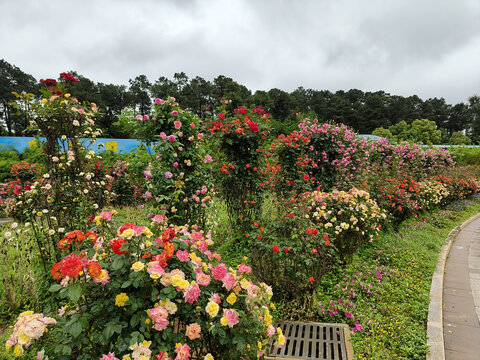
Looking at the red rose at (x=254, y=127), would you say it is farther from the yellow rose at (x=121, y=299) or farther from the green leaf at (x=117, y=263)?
the yellow rose at (x=121, y=299)

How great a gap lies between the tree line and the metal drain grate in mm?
16425

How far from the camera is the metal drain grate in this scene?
198 centimetres

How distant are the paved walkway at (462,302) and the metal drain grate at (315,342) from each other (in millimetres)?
940

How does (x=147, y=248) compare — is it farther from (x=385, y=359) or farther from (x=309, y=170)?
(x=309, y=170)

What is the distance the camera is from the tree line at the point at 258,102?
30.1 m

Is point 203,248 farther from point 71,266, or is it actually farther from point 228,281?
point 71,266

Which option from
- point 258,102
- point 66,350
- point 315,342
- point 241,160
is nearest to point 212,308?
point 66,350

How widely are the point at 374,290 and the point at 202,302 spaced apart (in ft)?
8.43

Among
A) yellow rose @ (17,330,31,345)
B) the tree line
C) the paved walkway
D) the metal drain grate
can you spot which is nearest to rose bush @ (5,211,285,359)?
yellow rose @ (17,330,31,345)

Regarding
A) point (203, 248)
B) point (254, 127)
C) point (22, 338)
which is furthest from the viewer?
point (254, 127)

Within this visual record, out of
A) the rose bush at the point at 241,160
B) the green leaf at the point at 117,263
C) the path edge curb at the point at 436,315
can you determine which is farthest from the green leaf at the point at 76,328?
the rose bush at the point at 241,160

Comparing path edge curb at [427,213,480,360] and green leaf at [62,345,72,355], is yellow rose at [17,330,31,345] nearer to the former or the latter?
green leaf at [62,345,72,355]

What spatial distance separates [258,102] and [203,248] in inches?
1512

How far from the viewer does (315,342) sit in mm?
2109
